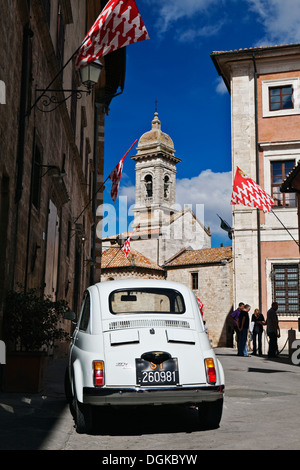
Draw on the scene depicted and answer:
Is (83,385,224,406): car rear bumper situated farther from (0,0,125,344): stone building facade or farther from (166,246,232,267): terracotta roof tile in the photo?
(166,246,232,267): terracotta roof tile

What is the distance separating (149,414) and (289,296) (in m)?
18.4

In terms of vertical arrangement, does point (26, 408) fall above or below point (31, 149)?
below

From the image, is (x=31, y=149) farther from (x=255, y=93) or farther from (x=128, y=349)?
(x=255, y=93)

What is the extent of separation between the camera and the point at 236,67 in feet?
87.2

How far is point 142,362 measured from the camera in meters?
5.45

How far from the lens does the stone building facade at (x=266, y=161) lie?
24266mm

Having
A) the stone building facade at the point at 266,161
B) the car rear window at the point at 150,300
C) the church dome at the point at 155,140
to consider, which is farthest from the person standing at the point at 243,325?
the church dome at the point at 155,140

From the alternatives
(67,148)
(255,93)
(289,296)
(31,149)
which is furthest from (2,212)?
(255,93)

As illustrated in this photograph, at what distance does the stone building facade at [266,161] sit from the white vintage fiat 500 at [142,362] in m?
18.0

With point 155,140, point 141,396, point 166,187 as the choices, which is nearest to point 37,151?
point 141,396

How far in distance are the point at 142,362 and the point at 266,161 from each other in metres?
21.2

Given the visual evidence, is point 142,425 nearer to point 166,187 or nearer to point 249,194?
point 249,194

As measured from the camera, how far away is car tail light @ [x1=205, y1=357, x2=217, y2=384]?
220 inches

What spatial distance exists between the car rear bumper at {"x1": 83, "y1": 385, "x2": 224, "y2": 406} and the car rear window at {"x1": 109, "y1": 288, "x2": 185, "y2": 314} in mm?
1021
